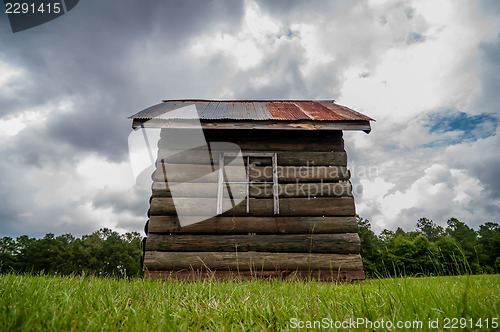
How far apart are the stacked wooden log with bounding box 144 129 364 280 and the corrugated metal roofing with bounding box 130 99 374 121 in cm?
45

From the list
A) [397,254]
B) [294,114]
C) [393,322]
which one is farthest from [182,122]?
[397,254]

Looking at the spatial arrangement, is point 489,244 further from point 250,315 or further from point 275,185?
point 250,315

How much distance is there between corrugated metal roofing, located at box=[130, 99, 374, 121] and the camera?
5.64 meters

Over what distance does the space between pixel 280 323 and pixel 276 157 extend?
179 inches

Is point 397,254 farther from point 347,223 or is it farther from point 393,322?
point 393,322

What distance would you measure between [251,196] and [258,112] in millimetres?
2203

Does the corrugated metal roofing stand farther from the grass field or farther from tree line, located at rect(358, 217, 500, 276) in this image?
tree line, located at rect(358, 217, 500, 276)

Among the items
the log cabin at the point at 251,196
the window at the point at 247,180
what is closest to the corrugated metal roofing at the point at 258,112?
the log cabin at the point at 251,196

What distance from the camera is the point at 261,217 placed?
5500 mm

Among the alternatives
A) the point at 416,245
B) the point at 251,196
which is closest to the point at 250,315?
the point at 251,196

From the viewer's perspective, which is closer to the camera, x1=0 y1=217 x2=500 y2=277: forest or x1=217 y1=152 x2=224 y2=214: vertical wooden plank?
x1=217 y1=152 x2=224 y2=214: vertical wooden plank

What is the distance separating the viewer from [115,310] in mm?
1596

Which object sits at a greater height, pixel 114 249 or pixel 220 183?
pixel 220 183

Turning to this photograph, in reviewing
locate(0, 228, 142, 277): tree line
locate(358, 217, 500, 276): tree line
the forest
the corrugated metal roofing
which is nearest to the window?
the corrugated metal roofing
